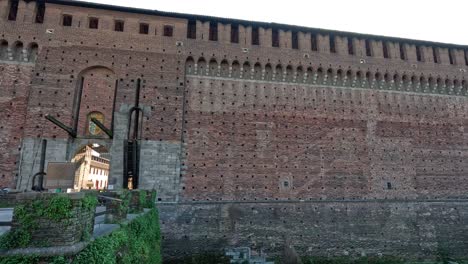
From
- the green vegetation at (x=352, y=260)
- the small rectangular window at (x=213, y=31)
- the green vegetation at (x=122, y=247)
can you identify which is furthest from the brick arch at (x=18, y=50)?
the green vegetation at (x=352, y=260)

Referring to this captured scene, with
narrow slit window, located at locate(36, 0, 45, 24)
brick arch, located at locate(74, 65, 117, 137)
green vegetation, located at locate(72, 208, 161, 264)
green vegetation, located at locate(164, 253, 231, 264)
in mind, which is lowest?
green vegetation, located at locate(164, 253, 231, 264)

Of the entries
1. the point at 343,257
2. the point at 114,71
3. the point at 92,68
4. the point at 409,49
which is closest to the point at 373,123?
the point at 409,49

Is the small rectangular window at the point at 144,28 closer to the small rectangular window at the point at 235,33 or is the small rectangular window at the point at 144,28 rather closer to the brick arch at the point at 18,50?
the small rectangular window at the point at 235,33

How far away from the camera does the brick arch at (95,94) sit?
476 inches

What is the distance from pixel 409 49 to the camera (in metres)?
15.4

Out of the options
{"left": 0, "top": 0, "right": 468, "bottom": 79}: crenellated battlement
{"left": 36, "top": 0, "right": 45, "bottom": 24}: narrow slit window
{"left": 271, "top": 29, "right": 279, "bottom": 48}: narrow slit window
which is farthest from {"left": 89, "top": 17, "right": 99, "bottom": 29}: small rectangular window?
{"left": 271, "top": 29, "right": 279, "bottom": 48}: narrow slit window

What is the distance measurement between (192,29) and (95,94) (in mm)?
5104

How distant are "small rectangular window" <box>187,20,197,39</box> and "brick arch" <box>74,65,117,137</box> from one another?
3.76 metres

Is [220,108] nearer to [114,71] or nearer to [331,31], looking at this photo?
[114,71]

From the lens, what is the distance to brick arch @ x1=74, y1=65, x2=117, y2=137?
39.7 ft

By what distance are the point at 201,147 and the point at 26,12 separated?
890 cm

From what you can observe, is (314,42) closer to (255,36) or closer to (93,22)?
(255,36)

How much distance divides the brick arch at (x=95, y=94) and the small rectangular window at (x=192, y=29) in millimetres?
3761

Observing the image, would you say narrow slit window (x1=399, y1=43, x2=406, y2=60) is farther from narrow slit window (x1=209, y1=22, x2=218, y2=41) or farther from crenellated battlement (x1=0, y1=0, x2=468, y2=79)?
narrow slit window (x1=209, y1=22, x2=218, y2=41)
